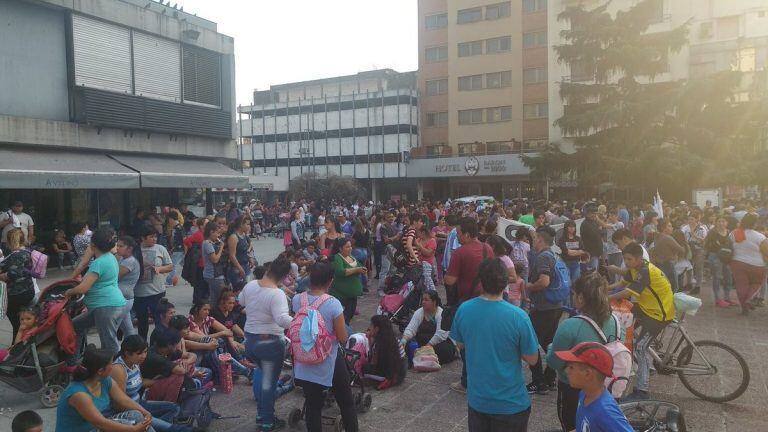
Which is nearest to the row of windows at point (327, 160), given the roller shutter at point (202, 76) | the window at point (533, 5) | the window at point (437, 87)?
the window at point (437, 87)

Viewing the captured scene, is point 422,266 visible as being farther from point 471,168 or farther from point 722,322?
point 471,168

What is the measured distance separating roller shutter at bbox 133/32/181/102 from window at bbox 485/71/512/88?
3285 centimetres

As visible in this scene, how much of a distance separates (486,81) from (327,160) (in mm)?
17623

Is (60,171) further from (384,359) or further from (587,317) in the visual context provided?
(587,317)

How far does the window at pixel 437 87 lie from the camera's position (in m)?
49.9

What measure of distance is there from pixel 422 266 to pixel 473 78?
41438 millimetres

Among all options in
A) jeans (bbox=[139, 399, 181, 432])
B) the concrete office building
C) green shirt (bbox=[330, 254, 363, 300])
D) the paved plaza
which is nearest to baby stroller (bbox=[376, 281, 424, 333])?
green shirt (bbox=[330, 254, 363, 300])

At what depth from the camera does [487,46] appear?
156ft

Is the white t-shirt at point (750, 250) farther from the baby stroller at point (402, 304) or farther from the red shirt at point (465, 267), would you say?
the red shirt at point (465, 267)

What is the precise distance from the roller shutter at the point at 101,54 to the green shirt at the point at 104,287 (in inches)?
456

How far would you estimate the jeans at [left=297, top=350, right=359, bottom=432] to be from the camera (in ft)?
15.3

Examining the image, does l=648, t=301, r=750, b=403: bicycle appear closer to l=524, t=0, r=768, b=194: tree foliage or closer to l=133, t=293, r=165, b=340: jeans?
l=133, t=293, r=165, b=340: jeans

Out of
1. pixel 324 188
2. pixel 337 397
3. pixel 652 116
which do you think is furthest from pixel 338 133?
pixel 337 397

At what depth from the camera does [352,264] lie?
8.01 meters
